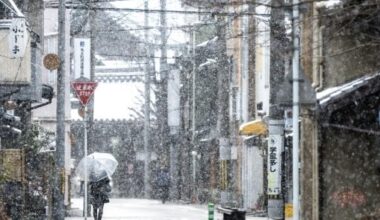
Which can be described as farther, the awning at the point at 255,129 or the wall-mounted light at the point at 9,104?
the awning at the point at 255,129

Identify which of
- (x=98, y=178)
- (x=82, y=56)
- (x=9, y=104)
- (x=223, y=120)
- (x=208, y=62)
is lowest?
(x=98, y=178)

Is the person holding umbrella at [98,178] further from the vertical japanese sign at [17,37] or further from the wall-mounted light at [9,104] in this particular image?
the vertical japanese sign at [17,37]

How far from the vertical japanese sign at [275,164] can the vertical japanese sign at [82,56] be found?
11715 millimetres

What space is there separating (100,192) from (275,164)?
27.5 ft

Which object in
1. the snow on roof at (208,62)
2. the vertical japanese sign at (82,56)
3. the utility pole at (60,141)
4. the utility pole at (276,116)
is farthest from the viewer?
the snow on roof at (208,62)

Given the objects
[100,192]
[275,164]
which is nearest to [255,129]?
[100,192]

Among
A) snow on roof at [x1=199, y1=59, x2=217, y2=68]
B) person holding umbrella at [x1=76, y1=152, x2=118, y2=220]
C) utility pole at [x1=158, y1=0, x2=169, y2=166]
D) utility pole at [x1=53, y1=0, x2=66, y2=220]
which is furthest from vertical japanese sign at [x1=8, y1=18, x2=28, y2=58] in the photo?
utility pole at [x1=158, y1=0, x2=169, y2=166]

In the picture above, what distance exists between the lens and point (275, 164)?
19.7 metres

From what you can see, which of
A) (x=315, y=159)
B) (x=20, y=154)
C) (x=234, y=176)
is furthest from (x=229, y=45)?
(x=315, y=159)

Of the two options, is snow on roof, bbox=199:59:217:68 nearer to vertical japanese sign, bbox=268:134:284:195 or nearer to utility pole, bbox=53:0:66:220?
utility pole, bbox=53:0:66:220

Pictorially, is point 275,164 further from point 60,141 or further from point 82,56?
point 82,56

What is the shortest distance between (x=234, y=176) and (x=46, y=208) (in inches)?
640

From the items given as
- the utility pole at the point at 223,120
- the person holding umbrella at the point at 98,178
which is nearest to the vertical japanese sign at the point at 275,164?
the person holding umbrella at the point at 98,178

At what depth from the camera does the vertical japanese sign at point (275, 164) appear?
58.1 feet
